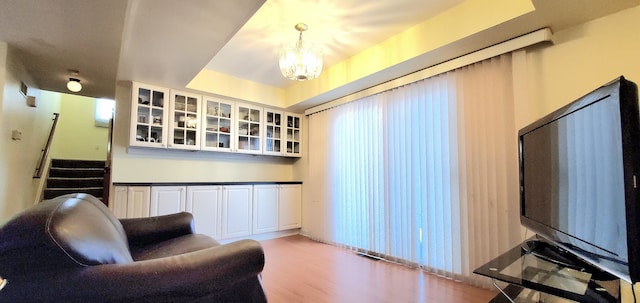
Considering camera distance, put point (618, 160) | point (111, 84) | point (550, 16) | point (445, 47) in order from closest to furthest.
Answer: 1. point (618, 160)
2. point (550, 16)
3. point (445, 47)
4. point (111, 84)

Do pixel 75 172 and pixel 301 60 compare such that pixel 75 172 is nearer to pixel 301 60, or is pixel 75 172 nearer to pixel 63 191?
pixel 63 191

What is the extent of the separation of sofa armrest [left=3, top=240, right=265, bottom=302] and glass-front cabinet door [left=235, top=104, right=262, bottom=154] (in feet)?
10.3

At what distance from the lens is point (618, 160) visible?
915mm

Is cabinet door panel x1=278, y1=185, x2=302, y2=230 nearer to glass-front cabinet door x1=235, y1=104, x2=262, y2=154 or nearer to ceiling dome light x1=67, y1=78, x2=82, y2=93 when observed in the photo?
glass-front cabinet door x1=235, y1=104, x2=262, y2=154

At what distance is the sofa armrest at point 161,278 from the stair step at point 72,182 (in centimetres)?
537

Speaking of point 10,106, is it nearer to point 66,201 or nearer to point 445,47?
point 66,201

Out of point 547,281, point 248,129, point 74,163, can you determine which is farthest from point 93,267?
point 74,163

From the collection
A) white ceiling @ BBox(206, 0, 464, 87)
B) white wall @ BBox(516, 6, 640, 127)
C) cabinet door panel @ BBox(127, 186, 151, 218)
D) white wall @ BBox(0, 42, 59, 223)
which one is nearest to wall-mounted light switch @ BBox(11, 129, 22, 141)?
white wall @ BBox(0, 42, 59, 223)

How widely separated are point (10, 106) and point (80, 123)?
432 cm

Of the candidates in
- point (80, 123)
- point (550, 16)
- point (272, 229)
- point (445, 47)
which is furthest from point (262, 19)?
point (80, 123)

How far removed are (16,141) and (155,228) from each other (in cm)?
237

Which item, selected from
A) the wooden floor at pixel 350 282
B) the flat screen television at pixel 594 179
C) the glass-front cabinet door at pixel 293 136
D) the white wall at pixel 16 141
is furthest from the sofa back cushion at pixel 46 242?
the glass-front cabinet door at pixel 293 136

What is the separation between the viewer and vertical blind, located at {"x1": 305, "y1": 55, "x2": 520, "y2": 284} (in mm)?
2430

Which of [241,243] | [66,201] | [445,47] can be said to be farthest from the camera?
[445,47]
